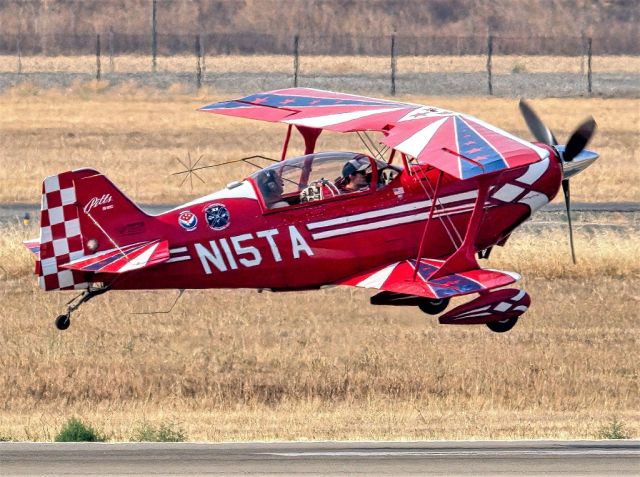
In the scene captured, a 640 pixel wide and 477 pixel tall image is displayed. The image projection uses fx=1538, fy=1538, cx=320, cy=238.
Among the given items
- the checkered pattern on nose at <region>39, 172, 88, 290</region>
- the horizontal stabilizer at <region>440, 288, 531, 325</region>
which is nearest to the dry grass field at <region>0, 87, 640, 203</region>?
the checkered pattern on nose at <region>39, 172, 88, 290</region>

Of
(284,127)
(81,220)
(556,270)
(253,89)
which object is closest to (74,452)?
(81,220)

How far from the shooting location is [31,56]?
8506cm

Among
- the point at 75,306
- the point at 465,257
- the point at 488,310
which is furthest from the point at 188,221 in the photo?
the point at 488,310

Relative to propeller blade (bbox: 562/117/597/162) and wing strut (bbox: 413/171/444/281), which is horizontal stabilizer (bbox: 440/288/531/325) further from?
propeller blade (bbox: 562/117/597/162)

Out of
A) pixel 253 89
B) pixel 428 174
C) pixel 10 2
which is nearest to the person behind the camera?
pixel 428 174

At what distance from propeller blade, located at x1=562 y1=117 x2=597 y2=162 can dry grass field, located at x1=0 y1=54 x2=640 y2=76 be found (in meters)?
50.3

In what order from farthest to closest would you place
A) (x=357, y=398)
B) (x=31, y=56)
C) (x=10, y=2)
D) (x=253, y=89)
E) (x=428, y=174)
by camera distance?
1. (x=10, y=2)
2. (x=31, y=56)
3. (x=253, y=89)
4. (x=357, y=398)
5. (x=428, y=174)

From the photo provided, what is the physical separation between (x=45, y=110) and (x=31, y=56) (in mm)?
29491

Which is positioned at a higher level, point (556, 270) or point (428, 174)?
point (428, 174)

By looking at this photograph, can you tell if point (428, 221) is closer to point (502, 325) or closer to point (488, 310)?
point (488, 310)

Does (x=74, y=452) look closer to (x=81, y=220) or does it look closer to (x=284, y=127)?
(x=81, y=220)

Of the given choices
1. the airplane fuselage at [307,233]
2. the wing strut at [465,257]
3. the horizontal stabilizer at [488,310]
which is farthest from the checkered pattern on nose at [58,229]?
the horizontal stabilizer at [488,310]

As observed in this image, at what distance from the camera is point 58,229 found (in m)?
19.0

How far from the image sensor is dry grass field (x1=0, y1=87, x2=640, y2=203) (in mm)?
40375
